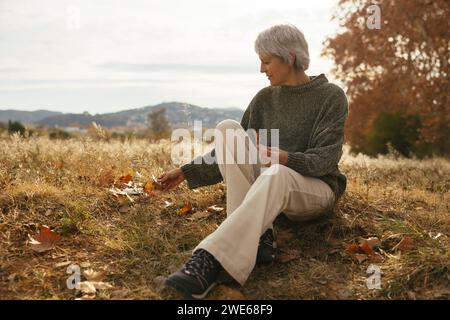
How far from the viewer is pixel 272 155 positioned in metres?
3.00

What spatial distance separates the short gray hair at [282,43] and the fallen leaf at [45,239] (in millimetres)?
1829

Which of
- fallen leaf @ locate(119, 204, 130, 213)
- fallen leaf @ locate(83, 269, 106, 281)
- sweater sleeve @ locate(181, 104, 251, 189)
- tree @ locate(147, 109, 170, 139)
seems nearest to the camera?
fallen leaf @ locate(83, 269, 106, 281)

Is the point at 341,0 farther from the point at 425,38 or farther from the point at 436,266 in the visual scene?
the point at 436,266

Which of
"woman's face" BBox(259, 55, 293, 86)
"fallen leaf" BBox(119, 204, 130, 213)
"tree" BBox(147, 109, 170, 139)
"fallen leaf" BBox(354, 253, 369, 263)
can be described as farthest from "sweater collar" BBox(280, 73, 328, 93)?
"tree" BBox(147, 109, 170, 139)

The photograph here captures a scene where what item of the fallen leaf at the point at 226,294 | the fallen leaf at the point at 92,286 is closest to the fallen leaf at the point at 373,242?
the fallen leaf at the point at 226,294

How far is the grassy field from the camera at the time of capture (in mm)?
2748

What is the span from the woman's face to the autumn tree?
17.7 feet

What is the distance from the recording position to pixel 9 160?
16.6ft

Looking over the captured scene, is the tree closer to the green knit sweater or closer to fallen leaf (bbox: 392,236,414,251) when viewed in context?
the green knit sweater
